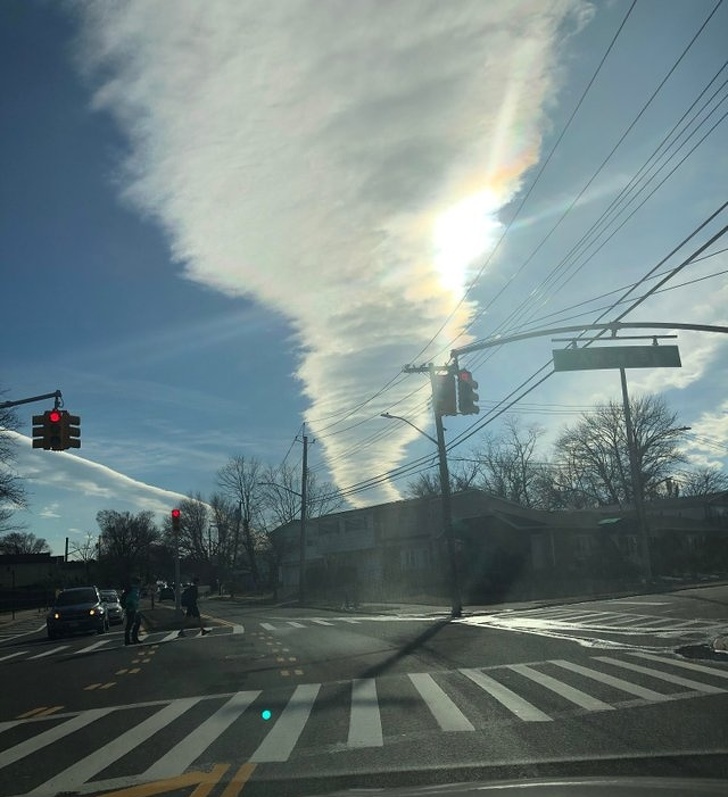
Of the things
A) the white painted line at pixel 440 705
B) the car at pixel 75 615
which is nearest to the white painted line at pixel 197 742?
the white painted line at pixel 440 705

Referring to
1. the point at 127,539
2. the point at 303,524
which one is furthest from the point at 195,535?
the point at 303,524

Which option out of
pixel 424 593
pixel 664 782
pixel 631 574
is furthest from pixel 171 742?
pixel 631 574

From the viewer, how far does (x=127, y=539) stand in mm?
132750

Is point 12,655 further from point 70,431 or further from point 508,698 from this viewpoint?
point 508,698

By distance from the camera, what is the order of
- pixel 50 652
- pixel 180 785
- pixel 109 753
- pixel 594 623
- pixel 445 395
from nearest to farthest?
pixel 180 785
pixel 109 753
pixel 445 395
pixel 594 623
pixel 50 652

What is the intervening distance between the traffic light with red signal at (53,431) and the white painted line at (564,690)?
1289 centimetres

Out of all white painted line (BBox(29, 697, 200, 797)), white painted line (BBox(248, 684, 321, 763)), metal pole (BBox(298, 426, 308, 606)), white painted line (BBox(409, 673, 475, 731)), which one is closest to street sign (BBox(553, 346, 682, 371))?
white painted line (BBox(409, 673, 475, 731))

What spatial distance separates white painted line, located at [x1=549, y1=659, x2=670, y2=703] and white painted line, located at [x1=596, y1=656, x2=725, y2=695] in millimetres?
576

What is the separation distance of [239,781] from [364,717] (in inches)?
113

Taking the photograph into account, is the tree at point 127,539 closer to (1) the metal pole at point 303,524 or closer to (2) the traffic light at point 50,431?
(1) the metal pole at point 303,524

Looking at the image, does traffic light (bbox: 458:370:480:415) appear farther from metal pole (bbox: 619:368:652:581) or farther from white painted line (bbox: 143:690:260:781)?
metal pole (bbox: 619:368:652:581)

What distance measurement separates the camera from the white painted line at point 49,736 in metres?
8.20

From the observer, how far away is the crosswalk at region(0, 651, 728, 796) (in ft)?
25.3

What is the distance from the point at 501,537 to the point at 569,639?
3079 cm
